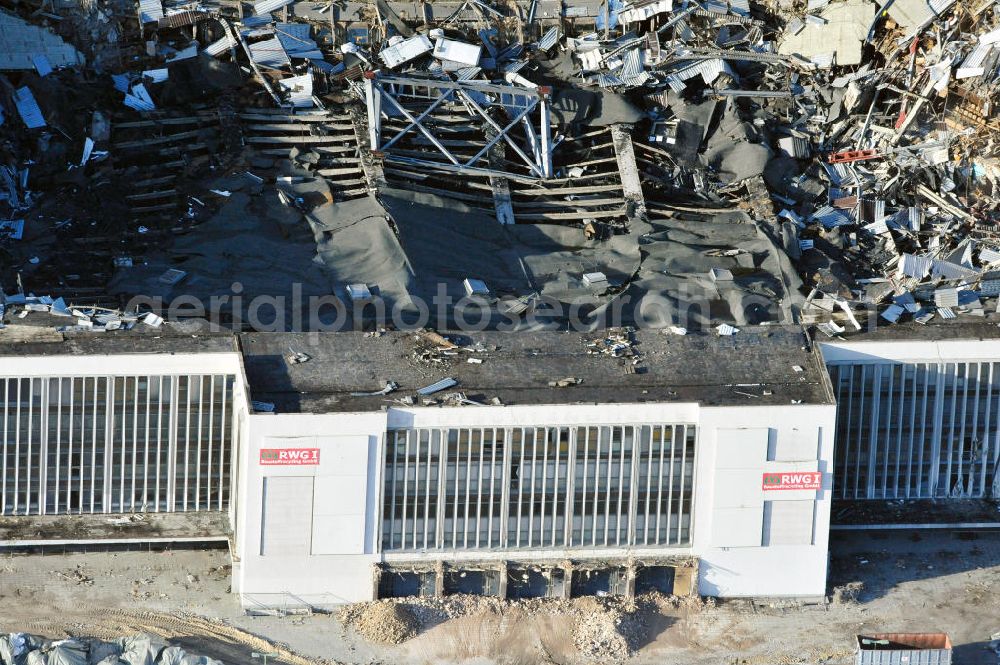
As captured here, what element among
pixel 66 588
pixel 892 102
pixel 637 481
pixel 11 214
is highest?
pixel 892 102

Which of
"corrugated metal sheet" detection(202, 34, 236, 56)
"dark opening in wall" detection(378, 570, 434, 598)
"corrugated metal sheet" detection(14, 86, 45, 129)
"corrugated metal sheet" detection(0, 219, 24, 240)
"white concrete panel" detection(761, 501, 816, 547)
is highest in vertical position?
"corrugated metal sheet" detection(202, 34, 236, 56)

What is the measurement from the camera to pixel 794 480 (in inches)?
3327

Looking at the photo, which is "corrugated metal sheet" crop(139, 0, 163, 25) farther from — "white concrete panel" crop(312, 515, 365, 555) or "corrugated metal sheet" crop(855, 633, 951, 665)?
"corrugated metal sheet" crop(855, 633, 951, 665)

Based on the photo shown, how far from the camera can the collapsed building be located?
8394 centimetres

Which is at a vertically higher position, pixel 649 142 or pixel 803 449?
pixel 649 142

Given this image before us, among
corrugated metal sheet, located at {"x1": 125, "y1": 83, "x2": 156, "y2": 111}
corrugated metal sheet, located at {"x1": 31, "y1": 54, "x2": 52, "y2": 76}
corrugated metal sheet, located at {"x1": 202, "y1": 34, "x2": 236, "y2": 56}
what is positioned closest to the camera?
corrugated metal sheet, located at {"x1": 31, "y1": 54, "x2": 52, "y2": 76}

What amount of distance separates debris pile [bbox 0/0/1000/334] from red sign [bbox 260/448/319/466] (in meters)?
11.6

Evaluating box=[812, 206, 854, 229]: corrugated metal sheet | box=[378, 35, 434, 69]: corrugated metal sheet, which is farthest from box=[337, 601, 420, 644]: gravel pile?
box=[378, 35, 434, 69]: corrugated metal sheet

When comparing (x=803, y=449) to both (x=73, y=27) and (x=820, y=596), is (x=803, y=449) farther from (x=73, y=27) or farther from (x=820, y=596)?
(x=73, y=27)

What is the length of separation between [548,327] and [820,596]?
1539 cm

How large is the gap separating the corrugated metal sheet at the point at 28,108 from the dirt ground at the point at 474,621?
25.3 m

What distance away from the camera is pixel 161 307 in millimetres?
91938

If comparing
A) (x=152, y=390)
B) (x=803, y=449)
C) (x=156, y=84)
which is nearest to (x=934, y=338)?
(x=803, y=449)

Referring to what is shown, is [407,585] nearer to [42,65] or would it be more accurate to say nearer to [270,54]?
[270,54]
